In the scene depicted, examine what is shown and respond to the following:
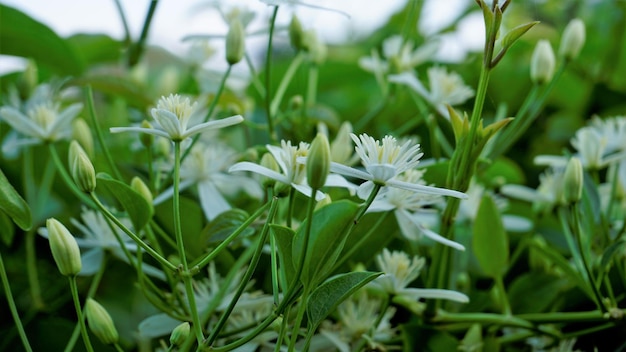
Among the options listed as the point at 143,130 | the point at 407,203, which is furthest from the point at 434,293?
the point at 143,130

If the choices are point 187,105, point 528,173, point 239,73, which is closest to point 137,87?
point 239,73

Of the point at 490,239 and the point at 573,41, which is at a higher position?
the point at 573,41

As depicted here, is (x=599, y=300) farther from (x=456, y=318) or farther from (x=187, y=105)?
(x=187, y=105)

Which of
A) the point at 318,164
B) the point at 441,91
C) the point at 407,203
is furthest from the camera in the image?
the point at 441,91

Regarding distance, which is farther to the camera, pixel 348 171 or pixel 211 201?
pixel 211 201

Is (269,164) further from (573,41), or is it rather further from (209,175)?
(573,41)

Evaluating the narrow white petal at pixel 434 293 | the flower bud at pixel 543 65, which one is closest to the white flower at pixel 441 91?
the flower bud at pixel 543 65

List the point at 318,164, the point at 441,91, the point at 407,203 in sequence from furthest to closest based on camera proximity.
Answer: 1. the point at 441,91
2. the point at 407,203
3. the point at 318,164

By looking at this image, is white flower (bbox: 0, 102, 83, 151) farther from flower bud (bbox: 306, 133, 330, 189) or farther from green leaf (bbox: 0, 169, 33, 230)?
flower bud (bbox: 306, 133, 330, 189)

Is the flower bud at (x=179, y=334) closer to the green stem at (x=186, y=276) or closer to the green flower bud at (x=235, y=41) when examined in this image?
the green stem at (x=186, y=276)
